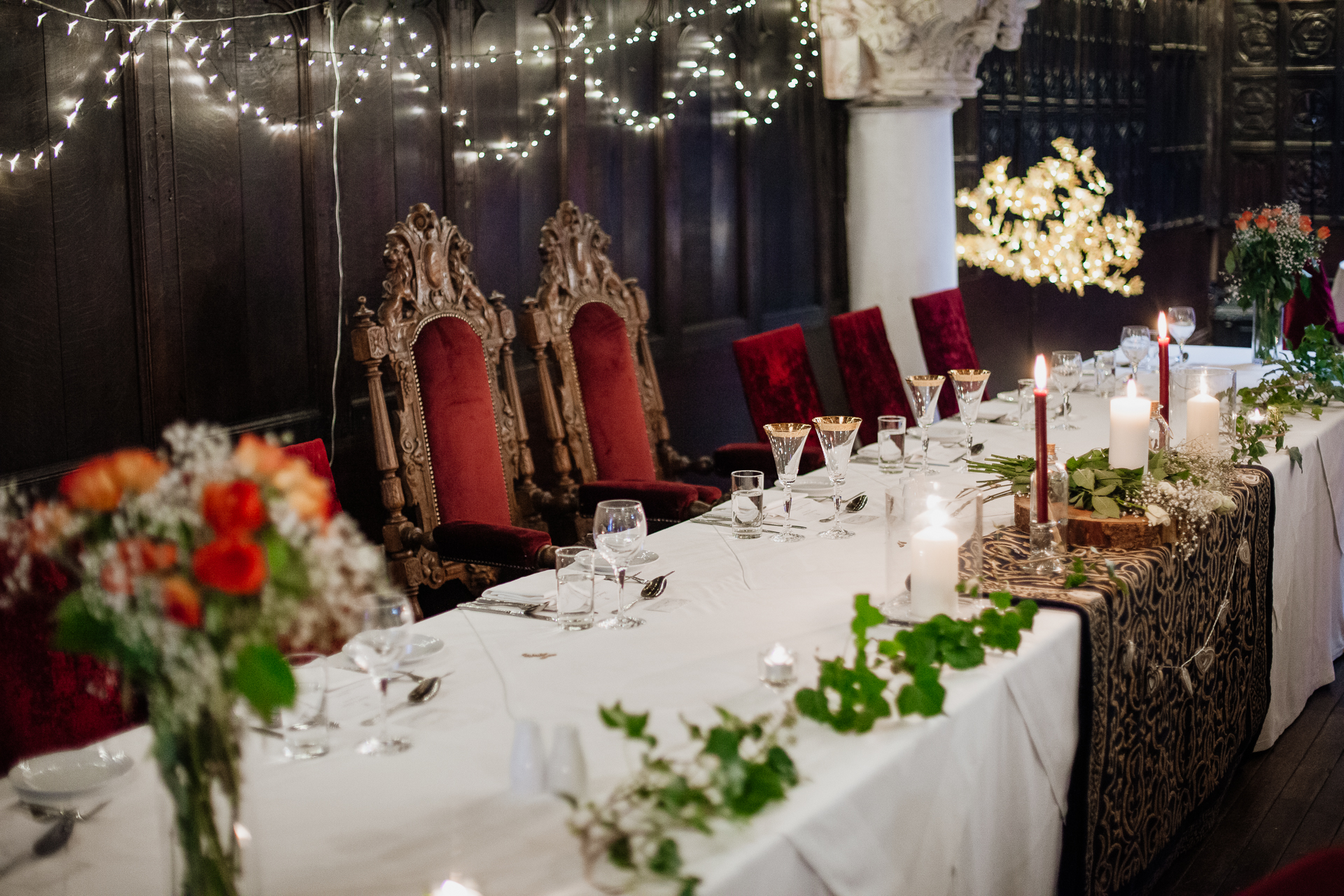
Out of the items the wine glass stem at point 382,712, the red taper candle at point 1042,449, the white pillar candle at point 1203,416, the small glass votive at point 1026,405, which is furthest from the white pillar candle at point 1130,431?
the wine glass stem at point 382,712

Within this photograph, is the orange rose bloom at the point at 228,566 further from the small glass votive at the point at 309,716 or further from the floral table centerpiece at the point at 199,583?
the small glass votive at the point at 309,716

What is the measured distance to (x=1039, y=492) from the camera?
2299 mm

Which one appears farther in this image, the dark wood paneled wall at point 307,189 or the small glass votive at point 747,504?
the dark wood paneled wall at point 307,189

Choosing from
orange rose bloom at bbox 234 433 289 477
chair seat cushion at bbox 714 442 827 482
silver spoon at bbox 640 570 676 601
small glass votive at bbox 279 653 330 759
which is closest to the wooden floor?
silver spoon at bbox 640 570 676 601

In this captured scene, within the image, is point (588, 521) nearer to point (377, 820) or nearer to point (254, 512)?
point (377, 820)

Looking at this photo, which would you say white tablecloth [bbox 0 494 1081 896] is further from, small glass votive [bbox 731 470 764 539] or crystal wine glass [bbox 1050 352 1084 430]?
crystal wine glass [bbox 1050 352 1084 430]

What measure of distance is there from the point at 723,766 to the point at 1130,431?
1515 mm

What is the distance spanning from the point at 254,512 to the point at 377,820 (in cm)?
53

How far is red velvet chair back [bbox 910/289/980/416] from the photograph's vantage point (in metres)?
5.23

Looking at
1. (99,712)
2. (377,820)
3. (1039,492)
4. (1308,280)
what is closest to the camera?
(377,820)

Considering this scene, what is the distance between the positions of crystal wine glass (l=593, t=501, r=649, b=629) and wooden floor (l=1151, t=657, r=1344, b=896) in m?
1.36

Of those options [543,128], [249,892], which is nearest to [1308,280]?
[543,128]

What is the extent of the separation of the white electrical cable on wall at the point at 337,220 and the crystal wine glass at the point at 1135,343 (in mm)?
2572

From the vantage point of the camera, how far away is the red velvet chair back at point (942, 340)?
523 cm
